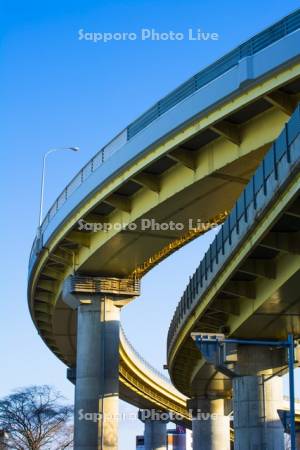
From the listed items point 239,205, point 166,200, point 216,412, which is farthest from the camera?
point 216,412

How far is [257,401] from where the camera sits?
29344 millimetres

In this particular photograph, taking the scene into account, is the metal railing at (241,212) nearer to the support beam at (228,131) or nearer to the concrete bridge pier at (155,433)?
the support beam at (228,131)

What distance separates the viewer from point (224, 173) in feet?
75.8

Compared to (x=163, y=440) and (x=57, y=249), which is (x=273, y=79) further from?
(x=163, y=440)

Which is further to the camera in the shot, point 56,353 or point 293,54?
point 56,353

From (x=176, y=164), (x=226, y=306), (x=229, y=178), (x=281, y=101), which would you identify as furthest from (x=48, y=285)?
(x=281, y=101)

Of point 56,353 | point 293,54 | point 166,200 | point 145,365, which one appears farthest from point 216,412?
point 293,54

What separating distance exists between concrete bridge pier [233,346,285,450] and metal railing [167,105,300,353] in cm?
329

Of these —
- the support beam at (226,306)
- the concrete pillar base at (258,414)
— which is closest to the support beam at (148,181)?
the support beam at (226,306)

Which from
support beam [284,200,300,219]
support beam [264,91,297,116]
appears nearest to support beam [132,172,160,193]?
support beam [264,91,297,116]

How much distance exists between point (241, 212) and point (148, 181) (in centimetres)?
573

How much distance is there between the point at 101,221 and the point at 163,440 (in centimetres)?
6680

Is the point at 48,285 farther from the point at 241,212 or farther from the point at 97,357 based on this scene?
the point at 241,212

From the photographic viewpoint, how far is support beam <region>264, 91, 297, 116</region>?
1991 centimetres
